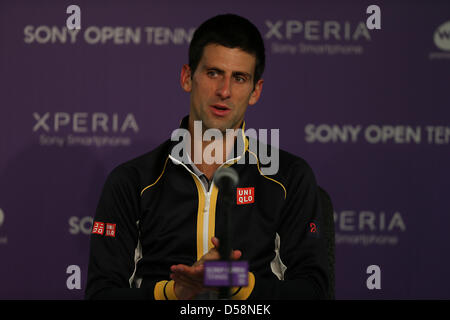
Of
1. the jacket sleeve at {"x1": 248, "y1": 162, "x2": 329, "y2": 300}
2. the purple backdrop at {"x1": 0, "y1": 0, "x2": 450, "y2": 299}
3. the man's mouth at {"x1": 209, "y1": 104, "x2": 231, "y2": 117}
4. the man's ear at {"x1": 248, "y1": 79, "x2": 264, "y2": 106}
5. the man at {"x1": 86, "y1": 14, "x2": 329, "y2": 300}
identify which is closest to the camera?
the jacket sleeve at {"x1": 248, "y1": 162, "x2": 329, "y2": 300}

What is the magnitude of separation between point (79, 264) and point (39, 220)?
0.35 meters

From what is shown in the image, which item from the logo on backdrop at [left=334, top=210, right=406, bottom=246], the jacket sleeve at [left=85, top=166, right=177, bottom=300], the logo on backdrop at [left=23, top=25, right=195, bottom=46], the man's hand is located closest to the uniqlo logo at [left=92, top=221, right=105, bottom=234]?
the jacket sleeve at [left=85, top=166, right=177, bottom=300]

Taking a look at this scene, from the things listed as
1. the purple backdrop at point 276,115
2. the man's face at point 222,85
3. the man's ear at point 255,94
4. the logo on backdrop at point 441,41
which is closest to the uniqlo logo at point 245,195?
the man's face at point 222,85

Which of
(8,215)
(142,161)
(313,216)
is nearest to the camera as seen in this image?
(313,216)

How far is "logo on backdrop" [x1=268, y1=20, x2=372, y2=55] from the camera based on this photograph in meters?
3.06

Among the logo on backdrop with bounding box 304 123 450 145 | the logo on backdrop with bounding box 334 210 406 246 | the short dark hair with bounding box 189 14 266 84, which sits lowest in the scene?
the logo on backdrop with bounding box 334 210 406 246

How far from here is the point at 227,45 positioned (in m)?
2.05

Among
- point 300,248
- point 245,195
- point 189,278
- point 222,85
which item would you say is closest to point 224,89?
point 222,85

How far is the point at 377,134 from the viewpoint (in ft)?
9.98

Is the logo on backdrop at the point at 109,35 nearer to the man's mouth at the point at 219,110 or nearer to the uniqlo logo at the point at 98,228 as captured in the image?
the man's mouth at the point at 219,110

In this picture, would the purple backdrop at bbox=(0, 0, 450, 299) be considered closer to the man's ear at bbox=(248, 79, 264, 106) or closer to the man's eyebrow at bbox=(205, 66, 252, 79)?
the man's ear at bbox=(248, 79, 264, 106)

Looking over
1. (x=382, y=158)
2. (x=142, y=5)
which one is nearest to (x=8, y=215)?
(x=142, y=5)

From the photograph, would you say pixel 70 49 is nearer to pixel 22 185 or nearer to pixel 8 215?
pixel 22 185

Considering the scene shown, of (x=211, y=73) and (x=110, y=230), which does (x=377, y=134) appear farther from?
(x=110, y=230)
